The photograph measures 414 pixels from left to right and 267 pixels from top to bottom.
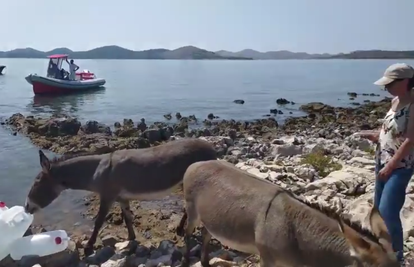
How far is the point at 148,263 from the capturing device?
717 cm

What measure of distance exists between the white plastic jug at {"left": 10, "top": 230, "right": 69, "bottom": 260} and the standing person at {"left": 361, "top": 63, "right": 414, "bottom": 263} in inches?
186

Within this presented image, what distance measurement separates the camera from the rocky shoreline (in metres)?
7.30

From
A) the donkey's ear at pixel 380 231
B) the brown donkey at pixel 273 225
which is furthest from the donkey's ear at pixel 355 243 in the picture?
the donkey's ear at pixel 380 231

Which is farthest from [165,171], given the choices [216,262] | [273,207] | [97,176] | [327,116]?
[327,116]

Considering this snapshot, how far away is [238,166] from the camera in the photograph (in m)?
12.6

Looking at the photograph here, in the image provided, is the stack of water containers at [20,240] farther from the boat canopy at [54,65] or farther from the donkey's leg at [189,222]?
the boat canopy at [54,65]

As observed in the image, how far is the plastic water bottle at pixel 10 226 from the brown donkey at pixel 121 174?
799mm

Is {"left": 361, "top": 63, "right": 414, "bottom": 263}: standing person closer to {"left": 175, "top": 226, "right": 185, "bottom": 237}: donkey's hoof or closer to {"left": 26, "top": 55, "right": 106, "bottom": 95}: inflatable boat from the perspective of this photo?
{"left": 175, "top": 226, "right": 185, "bottom": 237}: donkey's hoof

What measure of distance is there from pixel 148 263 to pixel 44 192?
2365 millimetres

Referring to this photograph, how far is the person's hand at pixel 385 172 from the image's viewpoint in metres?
5.29

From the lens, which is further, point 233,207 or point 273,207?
point 233,207

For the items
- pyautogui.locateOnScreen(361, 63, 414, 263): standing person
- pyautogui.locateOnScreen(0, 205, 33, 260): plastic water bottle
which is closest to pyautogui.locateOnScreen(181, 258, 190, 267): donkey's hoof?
A: pyautogui.locateOnScreen(0, 205, 33, 260): plastic water bottle

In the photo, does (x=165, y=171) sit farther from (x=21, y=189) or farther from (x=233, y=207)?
(x=21, y=189)

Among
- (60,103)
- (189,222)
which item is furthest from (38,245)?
(60,103)
